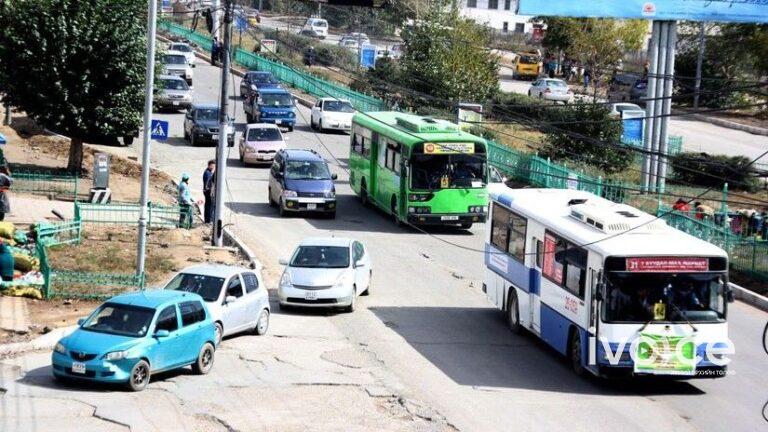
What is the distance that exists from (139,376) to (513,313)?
868 centimetres

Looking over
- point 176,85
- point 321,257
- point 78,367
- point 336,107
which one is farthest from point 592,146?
point 78,367

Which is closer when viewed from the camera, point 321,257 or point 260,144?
point 321,257

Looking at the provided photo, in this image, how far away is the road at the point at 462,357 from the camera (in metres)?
18.8

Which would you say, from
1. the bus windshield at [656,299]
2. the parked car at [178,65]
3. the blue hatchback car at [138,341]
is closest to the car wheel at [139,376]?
the blue hatchback car at [138,341]

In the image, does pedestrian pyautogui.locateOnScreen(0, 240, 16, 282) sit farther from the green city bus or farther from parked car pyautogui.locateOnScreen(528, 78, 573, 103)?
parked car pyautogui.locateOnScreen(528, 78, 573, 103)

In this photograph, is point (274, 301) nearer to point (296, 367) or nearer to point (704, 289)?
point (296, 367)

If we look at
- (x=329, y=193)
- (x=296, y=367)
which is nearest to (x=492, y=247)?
(x=296, y=367)

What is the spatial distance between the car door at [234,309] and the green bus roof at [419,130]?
12683 mm

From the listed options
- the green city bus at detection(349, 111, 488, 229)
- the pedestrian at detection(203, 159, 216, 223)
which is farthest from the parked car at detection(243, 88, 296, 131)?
the pedestrian at detection(203, 159, 216, 223)

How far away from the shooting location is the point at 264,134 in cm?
4662

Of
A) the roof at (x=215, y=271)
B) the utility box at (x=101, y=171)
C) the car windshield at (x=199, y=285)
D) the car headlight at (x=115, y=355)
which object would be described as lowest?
the car headlight at (x=115, y=355)

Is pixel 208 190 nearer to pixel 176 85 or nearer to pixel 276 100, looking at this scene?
pixel 276 100

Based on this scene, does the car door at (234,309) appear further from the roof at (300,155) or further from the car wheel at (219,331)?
the roof at (300,155)

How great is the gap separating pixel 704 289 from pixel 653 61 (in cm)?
2364
